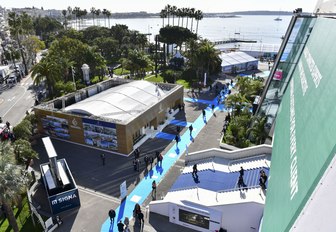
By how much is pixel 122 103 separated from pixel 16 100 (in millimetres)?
24945

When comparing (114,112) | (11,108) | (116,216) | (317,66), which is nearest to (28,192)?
(116,216)

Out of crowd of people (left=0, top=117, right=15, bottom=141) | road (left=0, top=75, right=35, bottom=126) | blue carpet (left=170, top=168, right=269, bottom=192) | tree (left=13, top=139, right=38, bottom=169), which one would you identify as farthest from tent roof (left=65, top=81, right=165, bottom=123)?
road (left=0, top=75, right=35, bottom=126)

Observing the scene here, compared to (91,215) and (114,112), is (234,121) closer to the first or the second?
(114,112)

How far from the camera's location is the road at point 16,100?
40059 mm

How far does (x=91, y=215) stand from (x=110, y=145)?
10.2 metres

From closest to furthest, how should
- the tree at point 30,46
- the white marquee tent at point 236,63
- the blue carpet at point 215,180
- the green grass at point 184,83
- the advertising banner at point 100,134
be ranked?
the blue carpet at point 215,180 < the advertising banner at point 100,134 < the green grass at point 184,83 < the white marquee tent at point 236,63 < the tree at point 30,46

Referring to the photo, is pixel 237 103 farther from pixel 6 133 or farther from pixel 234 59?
pixel 234 59

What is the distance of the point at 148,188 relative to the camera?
2392cm

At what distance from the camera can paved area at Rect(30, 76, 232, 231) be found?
20188 mm

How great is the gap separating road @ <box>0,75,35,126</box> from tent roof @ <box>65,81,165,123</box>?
13.0 m

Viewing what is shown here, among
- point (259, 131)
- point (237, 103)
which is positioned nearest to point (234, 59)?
point (237, 103)

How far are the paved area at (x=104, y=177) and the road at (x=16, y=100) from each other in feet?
37.0

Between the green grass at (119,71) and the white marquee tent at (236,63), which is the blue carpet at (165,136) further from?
the green grass at (119,71)

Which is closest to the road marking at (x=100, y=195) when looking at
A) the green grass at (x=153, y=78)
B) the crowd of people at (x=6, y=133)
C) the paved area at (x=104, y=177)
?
the paved area at (x=104, y=177)
